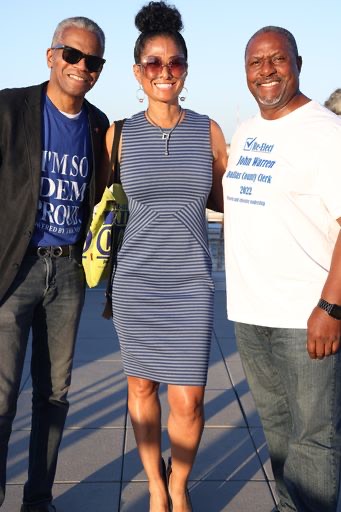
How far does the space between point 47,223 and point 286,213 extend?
3.65 feet

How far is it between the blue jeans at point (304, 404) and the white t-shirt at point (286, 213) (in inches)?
5.2

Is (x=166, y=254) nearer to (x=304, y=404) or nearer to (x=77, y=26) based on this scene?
(x=304, y=404)

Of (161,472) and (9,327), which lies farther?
(161,472)

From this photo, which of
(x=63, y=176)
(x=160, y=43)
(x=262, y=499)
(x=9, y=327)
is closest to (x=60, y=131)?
(x=63, y=176)

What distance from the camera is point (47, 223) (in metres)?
3.50

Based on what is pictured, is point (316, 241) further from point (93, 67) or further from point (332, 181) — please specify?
point (93, 67)

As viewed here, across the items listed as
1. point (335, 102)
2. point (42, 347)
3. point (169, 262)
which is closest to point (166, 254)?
point (169, 262)

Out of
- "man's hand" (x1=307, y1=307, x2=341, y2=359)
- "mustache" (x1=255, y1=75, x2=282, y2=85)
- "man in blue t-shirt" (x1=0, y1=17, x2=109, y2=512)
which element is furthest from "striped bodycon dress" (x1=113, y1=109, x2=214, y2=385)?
"man's hand" (x1=307, y1=307, x2=341, y2=359)

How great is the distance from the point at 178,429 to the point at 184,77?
5.53 ft

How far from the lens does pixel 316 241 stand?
3021 millimetres

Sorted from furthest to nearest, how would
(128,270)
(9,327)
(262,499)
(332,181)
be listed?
(262,499)
(128,270)
(9,327)
(332,181)

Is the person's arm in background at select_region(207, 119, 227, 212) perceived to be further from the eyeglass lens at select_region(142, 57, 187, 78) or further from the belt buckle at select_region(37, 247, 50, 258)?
the belt buckle at select_region(37, 247, 50, 258)

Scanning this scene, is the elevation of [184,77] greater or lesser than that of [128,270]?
greater

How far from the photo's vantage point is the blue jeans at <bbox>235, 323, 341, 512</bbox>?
304 centimetres
